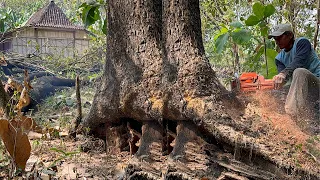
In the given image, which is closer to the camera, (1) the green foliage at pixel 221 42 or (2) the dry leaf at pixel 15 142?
(2) the dry leaf at pixel 15 142

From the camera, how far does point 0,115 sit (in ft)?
15.3

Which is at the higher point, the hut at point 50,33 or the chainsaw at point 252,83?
the hut at point 50,33

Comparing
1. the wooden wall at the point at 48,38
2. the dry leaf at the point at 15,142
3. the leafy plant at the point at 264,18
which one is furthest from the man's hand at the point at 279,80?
the wooden wall at the point at 48,38

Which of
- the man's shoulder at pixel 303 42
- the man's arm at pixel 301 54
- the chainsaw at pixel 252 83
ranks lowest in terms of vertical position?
the chainsaw at pixel 252 83

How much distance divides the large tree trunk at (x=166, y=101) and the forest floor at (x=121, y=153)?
17cm

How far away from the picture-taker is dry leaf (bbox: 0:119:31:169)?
10.8ft

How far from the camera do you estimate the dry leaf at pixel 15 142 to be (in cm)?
330

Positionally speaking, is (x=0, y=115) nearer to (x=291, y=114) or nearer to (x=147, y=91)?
(x=147, y=91)

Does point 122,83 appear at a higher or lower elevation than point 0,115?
higher

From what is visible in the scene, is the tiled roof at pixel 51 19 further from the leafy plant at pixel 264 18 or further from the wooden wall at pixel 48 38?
the leafy plant at pixel 264 18

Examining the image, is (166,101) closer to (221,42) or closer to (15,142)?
(15,142)

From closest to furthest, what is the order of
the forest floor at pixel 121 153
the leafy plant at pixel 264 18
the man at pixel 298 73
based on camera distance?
the forest floor at pixel 121 153
the man at pixel 298 73
the leafy plant at pixel 264 18

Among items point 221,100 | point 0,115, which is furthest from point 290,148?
point 0,115

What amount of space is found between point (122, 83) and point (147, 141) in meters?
0.74
